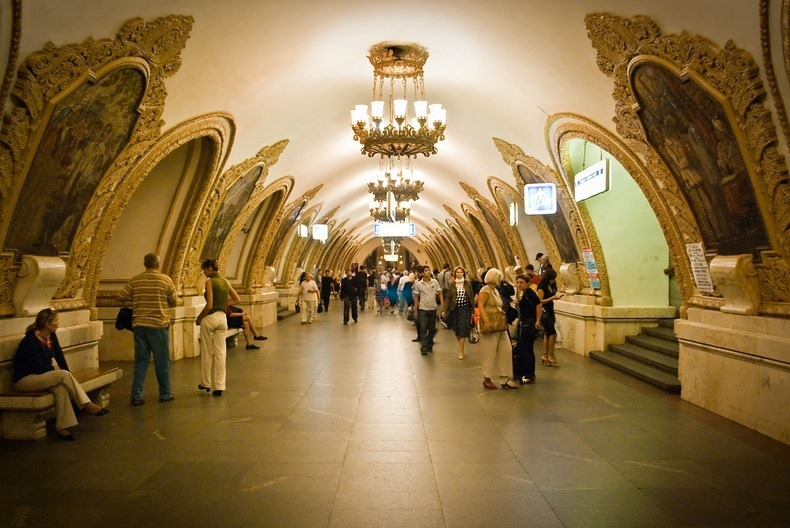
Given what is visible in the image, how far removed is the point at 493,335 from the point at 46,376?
4464 millimetres

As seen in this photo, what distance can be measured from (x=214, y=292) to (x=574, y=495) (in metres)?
4.33

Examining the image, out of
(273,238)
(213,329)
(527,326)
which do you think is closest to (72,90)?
(213,329)

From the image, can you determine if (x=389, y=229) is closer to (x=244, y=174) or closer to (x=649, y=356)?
(x=244, y=174)

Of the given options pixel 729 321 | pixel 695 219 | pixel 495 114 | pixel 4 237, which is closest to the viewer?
pixel 4 237

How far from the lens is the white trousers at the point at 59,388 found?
5.05 meters

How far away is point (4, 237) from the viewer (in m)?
5.34

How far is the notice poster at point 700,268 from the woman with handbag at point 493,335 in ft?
6.83

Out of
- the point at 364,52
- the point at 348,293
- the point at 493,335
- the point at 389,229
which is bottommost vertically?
the point at 493,335

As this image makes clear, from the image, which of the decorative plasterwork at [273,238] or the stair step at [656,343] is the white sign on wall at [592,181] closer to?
the stair step at [656,343]

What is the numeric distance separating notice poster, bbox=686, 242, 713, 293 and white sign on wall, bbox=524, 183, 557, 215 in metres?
3.62

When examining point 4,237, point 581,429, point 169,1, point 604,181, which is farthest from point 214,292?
point 604,181

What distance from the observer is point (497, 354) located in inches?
283

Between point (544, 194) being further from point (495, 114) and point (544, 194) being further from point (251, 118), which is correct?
A: point (251, 118)

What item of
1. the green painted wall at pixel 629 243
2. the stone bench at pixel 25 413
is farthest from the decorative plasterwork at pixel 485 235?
the stone bench at pixel 25 413
